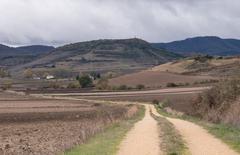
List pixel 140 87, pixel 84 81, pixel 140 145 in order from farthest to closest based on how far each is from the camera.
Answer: pixel 84 81 < pixel 140 87 < pixel 140 145

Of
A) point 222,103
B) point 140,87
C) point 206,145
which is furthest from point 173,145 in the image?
point 140,87

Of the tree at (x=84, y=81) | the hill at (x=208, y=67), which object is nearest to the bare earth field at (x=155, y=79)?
the hill at (x=208, y=67)

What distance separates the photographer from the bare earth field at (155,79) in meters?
161

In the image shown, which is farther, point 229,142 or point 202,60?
point 202,60

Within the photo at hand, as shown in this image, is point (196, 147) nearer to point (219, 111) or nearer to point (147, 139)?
point (147, 139)

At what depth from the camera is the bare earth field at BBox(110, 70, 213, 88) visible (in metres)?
161

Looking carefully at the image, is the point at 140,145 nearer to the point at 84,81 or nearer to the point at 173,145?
the point at 173,145

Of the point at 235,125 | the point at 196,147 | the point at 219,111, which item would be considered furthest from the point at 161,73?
the point at 196,147

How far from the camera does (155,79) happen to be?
172m

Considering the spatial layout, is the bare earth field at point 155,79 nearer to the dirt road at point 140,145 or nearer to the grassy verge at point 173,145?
the dirt road at point 140,145

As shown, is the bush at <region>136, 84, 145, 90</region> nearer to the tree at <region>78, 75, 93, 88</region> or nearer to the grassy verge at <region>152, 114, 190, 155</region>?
the tree at <region>78, 75, 93, 88</region>

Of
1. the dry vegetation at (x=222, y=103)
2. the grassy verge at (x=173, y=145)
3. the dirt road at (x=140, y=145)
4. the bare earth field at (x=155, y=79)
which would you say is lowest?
the dirt road at (x=140, y=145)

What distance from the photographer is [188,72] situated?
184625mm

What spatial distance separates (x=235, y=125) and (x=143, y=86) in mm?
124316
